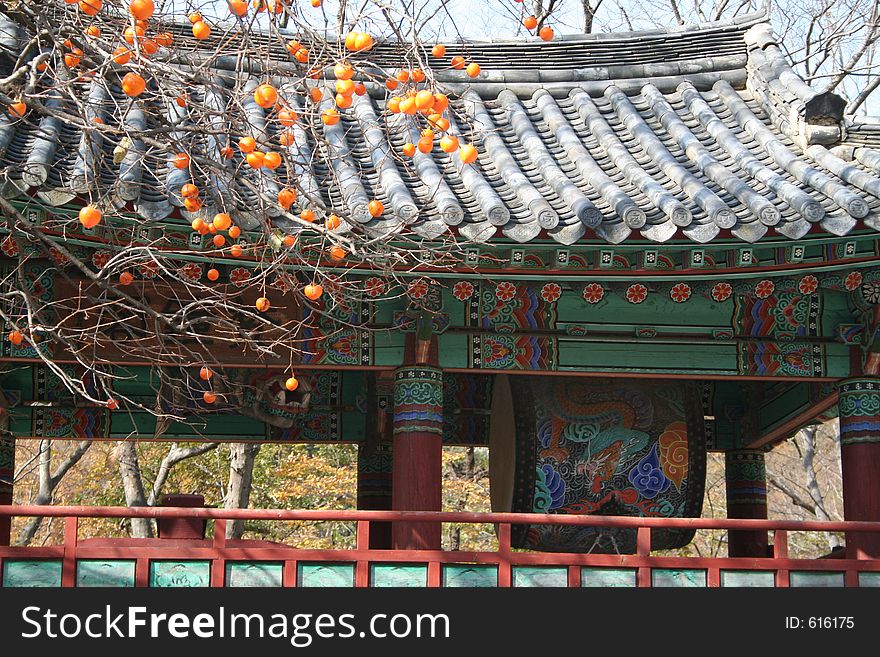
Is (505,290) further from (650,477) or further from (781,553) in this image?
(781,553)

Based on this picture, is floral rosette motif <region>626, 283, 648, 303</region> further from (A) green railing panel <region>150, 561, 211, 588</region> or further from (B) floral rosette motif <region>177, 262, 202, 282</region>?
(A) green railing panel <region>150, 561, 211, 588</region>

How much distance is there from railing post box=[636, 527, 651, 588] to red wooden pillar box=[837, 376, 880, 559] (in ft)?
5.72

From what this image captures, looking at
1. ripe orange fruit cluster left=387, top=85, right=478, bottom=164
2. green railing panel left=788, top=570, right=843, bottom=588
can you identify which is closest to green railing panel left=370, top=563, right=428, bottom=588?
green railing panel left=788, top=570, right=843, bottom=588

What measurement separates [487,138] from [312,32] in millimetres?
3083

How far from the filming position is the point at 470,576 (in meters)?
7.09

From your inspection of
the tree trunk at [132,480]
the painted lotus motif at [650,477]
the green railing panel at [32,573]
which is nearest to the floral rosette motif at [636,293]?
the painted lotus motif at [650,477]

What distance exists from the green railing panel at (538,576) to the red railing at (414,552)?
0.03m

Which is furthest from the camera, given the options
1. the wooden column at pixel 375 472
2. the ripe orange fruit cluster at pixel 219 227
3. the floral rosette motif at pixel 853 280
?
the wooden column at pixel 375 472

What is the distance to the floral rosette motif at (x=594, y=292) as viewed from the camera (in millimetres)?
8469

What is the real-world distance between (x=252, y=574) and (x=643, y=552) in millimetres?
2158

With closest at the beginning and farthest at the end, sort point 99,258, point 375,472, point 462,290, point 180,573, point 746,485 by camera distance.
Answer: point 180,573
point 99,258
point 462,290
point 375,472
point 746,485

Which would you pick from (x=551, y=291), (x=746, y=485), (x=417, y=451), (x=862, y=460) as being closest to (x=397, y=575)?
(x=417, y=451)

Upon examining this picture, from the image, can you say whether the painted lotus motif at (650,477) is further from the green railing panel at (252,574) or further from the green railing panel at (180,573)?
the green railing panel at (180,573)

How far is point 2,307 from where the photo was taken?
25.9ft
